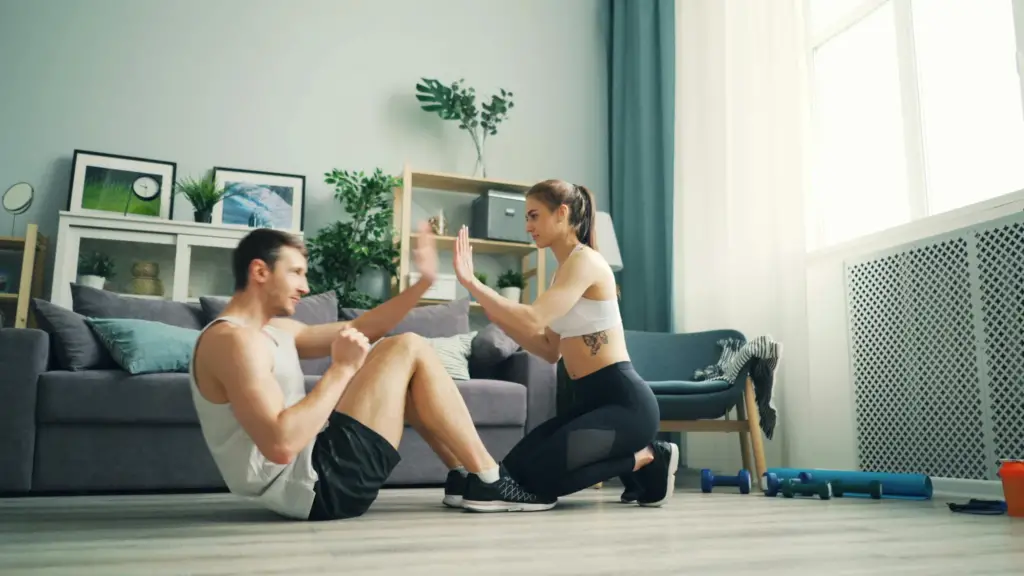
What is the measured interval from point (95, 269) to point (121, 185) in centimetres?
52

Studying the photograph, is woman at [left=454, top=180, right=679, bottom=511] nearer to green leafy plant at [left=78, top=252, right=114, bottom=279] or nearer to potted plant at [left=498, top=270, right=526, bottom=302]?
potted plant at [left=498, top=270, right=526, bottom=302]

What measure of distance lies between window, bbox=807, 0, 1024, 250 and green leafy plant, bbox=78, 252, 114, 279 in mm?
3354

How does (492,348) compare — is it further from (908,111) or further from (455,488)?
(908,111)

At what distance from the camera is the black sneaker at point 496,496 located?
189 centimetres

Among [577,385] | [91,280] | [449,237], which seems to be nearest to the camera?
[577,385]

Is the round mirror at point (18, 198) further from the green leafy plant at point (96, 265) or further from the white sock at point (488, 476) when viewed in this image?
the white sock at point (488, 476)

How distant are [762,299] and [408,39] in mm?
2671

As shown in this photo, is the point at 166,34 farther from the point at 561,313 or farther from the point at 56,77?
the point at 561,313

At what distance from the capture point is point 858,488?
7.93 ft

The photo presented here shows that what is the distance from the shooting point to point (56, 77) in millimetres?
3992

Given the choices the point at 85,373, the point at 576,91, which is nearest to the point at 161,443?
the point at 85,373

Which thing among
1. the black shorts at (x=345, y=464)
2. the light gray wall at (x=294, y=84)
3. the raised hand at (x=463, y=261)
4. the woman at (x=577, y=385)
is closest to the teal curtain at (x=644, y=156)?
the light gray wall at (x=294, y=84)

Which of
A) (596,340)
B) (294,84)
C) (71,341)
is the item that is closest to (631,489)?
(596,340)

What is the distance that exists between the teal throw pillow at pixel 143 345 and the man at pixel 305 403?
89cm
